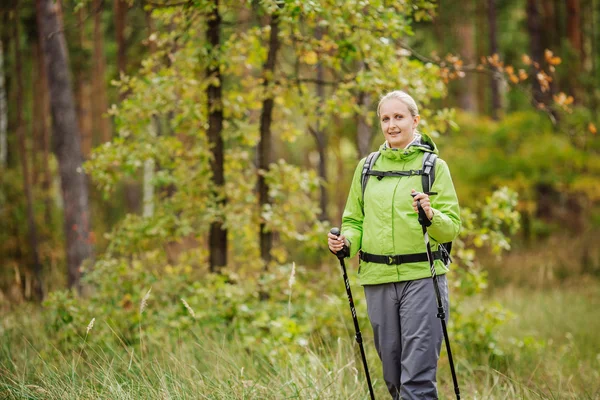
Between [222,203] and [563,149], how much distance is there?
8527 mm

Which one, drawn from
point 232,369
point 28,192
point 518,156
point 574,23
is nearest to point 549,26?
point 574,23

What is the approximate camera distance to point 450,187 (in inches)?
135

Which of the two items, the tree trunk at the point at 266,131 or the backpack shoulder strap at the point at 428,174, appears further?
the tree trunk at the point at 266,131

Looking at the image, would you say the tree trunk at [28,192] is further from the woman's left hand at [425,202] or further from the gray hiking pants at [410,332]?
the woman's left hand at [425,202]

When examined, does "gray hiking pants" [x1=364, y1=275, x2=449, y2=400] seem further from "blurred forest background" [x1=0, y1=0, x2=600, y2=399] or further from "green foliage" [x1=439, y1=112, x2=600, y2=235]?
"green foliage" [x1=439, y1=112, x2=600, y2=235]

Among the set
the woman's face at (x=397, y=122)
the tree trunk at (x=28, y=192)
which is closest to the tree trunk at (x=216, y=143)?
the woman's face at (x=397, y=122)

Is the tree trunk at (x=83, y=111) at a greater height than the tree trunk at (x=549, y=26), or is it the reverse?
the tree trunk at (x=549, y=26)

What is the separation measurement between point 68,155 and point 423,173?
695 cm

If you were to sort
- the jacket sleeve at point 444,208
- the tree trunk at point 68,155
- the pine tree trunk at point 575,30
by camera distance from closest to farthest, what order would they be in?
the jacket sleeve at point 444,208, the tree trunk at point 68,155, the pine tree trunk at point 575,30

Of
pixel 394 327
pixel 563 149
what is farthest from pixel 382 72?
pixel 563 149

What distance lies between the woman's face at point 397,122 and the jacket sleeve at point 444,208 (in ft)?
0.83

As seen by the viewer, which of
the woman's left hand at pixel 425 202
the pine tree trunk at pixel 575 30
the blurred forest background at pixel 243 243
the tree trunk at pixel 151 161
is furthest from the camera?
the pine tree trunk at pixel 575 30

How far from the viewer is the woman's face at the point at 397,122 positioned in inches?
136

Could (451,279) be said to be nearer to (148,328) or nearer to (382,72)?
(382,72)
